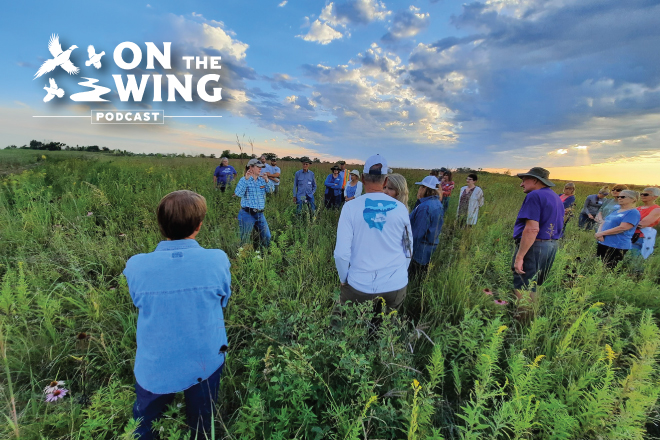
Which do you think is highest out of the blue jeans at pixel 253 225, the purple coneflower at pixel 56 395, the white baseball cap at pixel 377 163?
the white baseball cap at pixel 377 163

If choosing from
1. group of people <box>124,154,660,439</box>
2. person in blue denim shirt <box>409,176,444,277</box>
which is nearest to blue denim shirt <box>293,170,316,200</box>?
group of people <box>124,154,660,439</box>

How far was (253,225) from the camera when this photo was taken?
15.0ft

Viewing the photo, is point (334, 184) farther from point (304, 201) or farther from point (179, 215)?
point (179, 215)

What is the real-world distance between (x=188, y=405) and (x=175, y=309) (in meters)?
0.63

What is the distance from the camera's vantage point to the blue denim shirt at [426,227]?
122 inches

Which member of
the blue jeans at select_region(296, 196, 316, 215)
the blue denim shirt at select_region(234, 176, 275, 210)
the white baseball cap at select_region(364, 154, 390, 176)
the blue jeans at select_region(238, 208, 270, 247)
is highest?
the white baseball cap at select_region(364, 154, 390, 176)

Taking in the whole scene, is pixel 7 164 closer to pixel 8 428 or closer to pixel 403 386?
pixel 8 428

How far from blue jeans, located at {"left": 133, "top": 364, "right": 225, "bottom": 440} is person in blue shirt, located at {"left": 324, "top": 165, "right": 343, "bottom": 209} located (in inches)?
Result: 246

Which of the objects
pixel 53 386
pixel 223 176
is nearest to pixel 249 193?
pixel 53 386

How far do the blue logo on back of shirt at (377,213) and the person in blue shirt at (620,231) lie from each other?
441 cm

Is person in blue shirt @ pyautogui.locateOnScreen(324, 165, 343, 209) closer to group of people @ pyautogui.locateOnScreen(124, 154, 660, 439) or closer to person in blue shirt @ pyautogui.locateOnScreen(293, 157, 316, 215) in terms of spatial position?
person in blue shirt @ pyautogui.locateOnScreen(293, 157, 316, 215)

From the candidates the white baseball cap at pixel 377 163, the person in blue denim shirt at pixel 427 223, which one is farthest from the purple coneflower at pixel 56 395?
the person in blue denim shirt at pixel 427 223

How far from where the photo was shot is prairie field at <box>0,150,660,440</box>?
1.35 meters

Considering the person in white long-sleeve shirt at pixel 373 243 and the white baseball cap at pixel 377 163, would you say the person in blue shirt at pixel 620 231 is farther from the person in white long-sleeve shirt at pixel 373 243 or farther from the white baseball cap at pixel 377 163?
the white baseball cap at pixel 377 163
